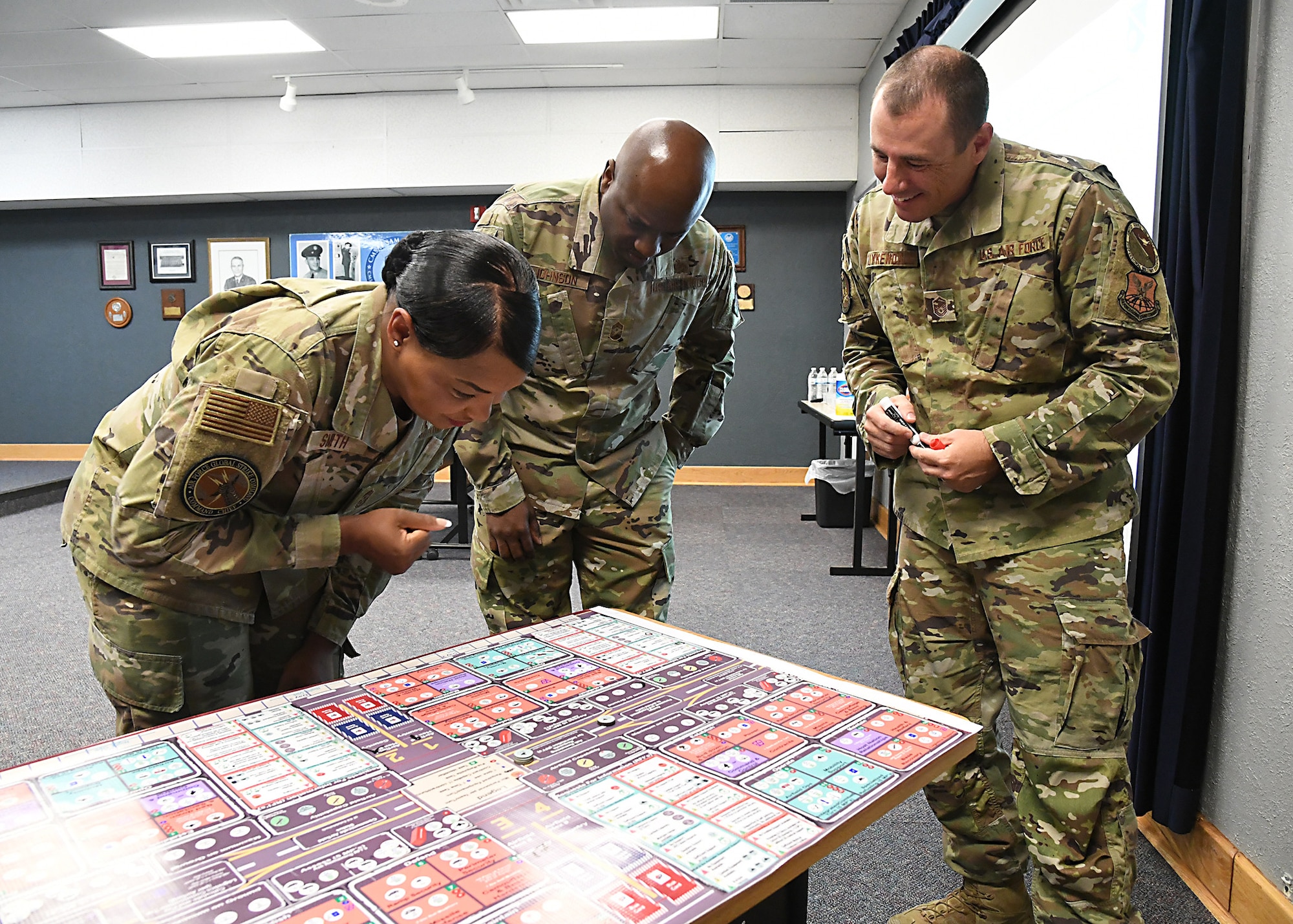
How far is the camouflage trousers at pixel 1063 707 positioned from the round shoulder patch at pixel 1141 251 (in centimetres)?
40

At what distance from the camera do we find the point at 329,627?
56.3 inches

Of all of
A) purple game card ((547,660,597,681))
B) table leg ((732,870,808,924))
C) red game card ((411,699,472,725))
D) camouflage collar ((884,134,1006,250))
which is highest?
camouflage collar ((884,134,1006,250))

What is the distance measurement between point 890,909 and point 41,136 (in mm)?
7611

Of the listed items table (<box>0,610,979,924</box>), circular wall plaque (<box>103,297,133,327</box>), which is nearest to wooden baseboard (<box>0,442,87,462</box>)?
circular wall plaque (<box>103,297,133,327</box>)

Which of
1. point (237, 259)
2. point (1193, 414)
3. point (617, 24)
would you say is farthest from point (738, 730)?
point (237, 259)

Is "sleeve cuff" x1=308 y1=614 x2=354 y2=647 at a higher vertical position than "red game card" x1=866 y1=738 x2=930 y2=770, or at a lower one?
lower

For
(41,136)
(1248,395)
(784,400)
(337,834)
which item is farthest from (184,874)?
(41,136)

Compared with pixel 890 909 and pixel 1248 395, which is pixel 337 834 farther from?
pixel 1248 395

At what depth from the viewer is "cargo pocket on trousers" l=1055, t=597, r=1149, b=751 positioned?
4.25 feet

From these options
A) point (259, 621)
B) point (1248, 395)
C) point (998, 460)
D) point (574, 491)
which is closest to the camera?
point (998, 460)

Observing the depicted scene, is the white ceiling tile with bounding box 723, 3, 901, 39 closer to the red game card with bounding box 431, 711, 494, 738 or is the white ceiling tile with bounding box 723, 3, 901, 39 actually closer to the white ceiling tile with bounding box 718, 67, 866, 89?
the white ceiling tile with bounding box 718, 67, 866, 89

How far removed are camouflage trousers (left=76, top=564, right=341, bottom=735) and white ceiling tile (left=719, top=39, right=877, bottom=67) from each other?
4.80 m

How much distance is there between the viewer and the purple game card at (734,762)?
916 mm

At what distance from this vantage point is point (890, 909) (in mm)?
1688
